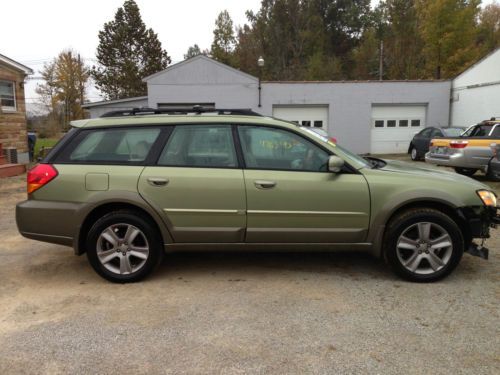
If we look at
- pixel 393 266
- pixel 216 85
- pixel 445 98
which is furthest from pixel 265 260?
pixel 445 98

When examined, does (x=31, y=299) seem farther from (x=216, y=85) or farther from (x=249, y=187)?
(x=216, y=85)

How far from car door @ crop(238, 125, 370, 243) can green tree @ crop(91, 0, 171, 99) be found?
1441 inches

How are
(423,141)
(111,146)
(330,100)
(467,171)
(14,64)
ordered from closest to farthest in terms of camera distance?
(111,146), (467,171), (14,64), (423,141), (330,100)

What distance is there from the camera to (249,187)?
4.17m

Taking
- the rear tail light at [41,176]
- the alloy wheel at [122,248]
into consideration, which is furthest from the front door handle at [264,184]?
the rear tail light at [41,176]

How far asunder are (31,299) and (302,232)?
8.31 feet

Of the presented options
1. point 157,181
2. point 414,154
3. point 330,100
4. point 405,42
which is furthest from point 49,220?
point 405,42

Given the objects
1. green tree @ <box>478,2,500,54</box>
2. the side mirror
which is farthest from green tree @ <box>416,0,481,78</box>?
the side mirror

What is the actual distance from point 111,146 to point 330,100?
1733 cm

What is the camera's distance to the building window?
16.2 metres

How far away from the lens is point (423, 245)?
4.20m

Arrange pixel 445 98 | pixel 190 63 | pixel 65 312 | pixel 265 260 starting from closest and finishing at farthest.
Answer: pixel 65 312 → pixel 265 260 → pixel 190 63 → pixel 445 98

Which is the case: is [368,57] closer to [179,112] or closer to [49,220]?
[179,112]

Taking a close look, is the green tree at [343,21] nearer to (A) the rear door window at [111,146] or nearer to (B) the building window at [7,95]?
(B) the building window at [7,95]
